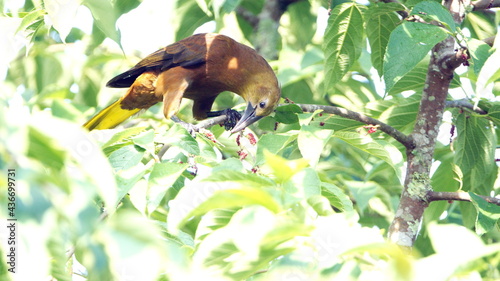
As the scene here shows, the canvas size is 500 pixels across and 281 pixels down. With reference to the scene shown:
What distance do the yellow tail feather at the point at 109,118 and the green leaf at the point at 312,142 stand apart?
249 cm

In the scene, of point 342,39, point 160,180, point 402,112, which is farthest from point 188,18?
point 160,180

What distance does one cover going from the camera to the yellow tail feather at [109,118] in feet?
13.5

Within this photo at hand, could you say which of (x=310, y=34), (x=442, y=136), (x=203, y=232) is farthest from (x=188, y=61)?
(x=203, y=232)

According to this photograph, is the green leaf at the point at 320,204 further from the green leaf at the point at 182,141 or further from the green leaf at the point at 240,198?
the green leaf at the point at 182,141

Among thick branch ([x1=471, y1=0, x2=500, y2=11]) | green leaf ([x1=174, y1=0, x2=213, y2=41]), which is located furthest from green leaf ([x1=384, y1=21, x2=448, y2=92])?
green leaf ([x1=174, y1=0, x2=213, y2=41])

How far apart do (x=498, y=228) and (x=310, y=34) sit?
92.1 inches

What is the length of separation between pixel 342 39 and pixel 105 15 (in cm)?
115

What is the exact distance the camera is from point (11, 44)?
6.41 feet

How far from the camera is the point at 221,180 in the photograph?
1.38m

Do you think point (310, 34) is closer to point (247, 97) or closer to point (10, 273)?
point (247, 97)

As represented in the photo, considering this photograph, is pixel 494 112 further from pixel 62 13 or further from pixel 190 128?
pixel 62 13

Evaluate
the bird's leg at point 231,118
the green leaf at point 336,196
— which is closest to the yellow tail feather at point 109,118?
the bird's leg at point 231,118

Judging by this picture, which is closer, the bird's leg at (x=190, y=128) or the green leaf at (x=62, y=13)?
the green leaf at (x=62, y=13)

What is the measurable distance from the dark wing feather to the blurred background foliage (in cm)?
22
